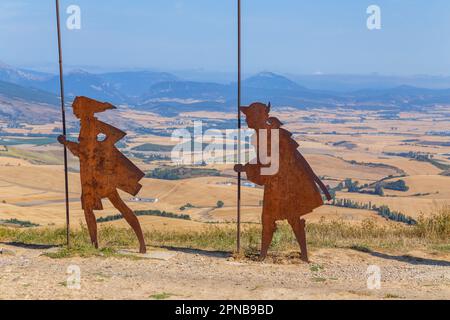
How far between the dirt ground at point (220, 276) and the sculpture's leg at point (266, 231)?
225 mm

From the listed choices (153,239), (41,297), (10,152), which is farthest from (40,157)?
(41,297)

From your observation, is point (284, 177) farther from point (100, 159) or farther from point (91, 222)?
point (91, 222)

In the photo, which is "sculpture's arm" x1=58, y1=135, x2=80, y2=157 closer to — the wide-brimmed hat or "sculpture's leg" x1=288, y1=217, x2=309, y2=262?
the wide-brimmed hat

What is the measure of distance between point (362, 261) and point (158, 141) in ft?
380

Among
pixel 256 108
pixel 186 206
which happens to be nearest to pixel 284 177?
pixel 256 108

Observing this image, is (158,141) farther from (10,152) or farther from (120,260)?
(120,260)

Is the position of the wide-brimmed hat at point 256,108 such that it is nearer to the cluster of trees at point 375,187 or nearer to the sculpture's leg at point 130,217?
the sculpture's leg at point 130,217

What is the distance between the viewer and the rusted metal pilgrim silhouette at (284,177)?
42.3 ft

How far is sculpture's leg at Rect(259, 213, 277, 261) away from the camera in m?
13.2

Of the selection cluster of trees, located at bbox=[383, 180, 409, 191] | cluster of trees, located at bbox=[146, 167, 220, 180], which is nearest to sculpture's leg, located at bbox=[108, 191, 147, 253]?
cluster of trees, located at bbox=[383, 180, 409, 191]

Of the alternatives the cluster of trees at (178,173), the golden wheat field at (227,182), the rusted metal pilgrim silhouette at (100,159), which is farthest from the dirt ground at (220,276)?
the cluster of trees at (178,173)

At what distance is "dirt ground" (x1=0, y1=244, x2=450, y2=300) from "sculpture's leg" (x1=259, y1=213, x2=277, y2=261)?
0.23 meters

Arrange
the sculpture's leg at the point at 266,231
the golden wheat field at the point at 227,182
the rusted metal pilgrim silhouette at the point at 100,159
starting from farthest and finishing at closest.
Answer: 1. the golden wheat field at the point at 227,182
2. the rusted metal pilgrim silhouette at the point at 100,159
3. the sculpture's leg at the point at 266,231
